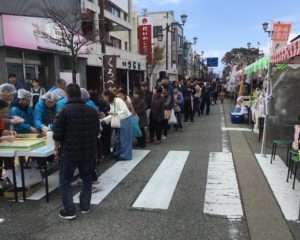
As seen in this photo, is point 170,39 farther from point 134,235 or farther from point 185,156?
point 134,235

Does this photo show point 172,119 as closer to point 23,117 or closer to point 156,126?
point 156,126

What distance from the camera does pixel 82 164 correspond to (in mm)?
4227

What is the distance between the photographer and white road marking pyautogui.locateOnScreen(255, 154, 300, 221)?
4.46 metres

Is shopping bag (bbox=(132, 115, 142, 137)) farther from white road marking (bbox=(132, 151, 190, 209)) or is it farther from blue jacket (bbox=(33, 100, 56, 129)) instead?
blue jacket (bbox=(33, 100, 56, 129))

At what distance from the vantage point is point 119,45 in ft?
101

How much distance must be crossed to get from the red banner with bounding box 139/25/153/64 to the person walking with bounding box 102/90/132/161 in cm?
2236

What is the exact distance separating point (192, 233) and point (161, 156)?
13.0 ft

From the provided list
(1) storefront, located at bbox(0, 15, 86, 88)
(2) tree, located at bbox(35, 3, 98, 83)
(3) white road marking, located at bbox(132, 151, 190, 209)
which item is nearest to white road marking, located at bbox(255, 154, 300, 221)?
(3) white road marking, located at bbox(132, 151, 190, 209)

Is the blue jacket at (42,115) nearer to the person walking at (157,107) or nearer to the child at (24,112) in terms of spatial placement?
the child at (24,112)

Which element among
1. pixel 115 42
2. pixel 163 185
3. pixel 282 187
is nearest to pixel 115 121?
pixel 163 185

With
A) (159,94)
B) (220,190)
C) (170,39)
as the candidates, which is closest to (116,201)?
(220,190)

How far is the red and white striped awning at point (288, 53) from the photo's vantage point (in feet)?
17.0

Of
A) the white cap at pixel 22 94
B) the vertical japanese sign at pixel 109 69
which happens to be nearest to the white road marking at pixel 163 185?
the white cap at pixel 22 94

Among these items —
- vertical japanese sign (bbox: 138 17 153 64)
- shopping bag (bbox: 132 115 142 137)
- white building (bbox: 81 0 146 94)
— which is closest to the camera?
shopping bag (bbox: 132 115 142 137)
